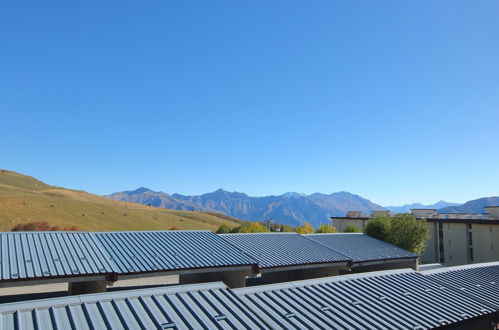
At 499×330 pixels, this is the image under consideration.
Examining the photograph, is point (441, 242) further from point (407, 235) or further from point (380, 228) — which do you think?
point (380, 228)

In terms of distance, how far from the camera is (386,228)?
106ft

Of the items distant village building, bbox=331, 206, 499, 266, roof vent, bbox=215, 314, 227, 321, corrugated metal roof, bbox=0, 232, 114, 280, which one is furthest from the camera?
distant village building, bbox=331, 206, 499, 266

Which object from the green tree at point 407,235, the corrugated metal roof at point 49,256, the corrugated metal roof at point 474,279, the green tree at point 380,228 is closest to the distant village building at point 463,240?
the green tree at point 407,235

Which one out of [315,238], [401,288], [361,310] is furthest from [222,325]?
[315,238]

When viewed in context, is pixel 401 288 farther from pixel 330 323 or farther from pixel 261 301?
pixel 261 301

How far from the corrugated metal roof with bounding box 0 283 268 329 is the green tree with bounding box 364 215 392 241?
85.4 ft

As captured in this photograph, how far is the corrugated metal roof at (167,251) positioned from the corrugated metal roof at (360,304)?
5810mm

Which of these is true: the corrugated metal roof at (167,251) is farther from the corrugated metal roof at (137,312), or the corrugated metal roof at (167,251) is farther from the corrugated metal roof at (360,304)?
the corrugated metal roof at (137,312)

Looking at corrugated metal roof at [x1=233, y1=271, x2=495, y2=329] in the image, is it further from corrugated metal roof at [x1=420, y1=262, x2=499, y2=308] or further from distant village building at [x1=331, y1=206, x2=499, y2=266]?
distant village building at [x1=331, y1=206, x2=499, y2=266]

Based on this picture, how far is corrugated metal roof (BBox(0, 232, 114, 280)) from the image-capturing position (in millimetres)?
13781

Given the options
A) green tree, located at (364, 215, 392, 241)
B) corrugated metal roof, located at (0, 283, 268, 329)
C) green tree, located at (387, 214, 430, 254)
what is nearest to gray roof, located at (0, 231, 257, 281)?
corrugated metal roof, located at (0, 283, 268, 329)

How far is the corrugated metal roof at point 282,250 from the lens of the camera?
19367mm

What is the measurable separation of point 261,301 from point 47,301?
589 centimetres

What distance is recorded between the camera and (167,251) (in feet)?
58.9
